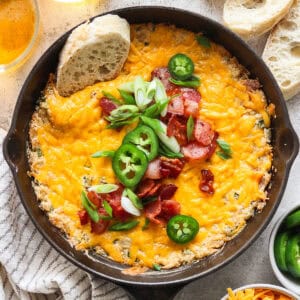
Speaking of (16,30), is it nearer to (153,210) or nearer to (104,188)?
(104,188)

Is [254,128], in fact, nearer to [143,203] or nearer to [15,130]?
[143,203]

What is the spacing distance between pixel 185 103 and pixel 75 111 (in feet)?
1.98

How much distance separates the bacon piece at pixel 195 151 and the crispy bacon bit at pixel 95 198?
527 millimetres

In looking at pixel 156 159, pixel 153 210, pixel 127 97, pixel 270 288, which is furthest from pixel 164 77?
pixel 270 288

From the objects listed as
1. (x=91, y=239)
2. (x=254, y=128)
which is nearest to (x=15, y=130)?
(x=91, y=239)

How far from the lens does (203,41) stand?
410cm

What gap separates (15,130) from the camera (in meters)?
3.96

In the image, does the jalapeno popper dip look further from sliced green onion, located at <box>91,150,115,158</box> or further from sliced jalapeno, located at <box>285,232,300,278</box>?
sliced jalapeno, located at <box>285,232,300,278</box>

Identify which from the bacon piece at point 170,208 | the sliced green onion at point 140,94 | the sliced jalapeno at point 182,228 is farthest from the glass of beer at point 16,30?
the sliced jalapeno at point 182,228

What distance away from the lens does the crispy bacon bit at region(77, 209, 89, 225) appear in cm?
400

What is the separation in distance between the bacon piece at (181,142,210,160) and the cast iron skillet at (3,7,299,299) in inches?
15.7

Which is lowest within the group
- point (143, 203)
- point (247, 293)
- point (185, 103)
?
point (247, 293)

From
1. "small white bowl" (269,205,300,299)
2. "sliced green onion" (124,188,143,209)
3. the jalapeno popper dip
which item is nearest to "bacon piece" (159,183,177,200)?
the jalapeno popper dip

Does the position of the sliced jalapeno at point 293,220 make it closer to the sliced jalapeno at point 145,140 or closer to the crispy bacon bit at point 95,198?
the sliced jalapeno at point 145,140
